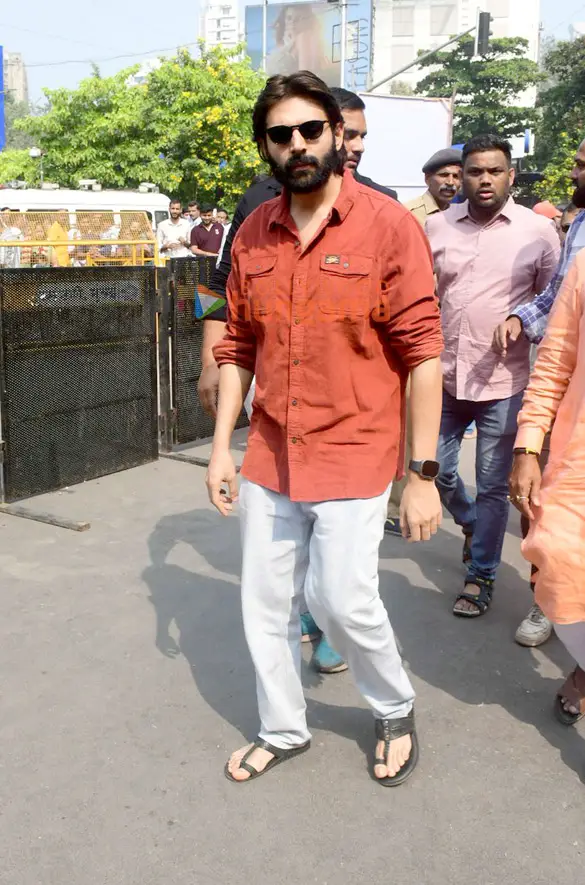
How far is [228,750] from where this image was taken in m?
3.65

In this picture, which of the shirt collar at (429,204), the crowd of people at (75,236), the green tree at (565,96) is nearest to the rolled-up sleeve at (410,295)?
the shirt collar at (429,204)

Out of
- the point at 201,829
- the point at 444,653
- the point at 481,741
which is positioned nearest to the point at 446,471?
the point at 444,653

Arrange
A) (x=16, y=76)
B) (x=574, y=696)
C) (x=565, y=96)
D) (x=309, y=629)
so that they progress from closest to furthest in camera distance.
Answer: (x=574, y=696), (x=309, y=629), (x=565, y=96), (x=16, y=76)

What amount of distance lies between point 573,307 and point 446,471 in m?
2.03

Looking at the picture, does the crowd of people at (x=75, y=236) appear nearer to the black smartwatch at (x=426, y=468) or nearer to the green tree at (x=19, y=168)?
the black smartwatch at (x=426, y=468)

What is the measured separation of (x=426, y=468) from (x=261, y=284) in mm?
757

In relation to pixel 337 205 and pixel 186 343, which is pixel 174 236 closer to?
pixel 186 343

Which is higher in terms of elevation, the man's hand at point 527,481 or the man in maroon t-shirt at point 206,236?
the man in maroon t-shirt at point 206,236

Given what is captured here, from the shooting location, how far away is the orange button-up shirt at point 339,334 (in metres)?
3.14

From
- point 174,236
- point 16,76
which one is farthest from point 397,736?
point 16,76

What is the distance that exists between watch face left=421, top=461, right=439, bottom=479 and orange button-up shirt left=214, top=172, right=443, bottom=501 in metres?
0.13

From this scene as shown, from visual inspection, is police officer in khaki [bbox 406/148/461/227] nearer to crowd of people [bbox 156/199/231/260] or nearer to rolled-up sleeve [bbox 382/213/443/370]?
rolled-up sleeve [bbox 382/213/443/370]

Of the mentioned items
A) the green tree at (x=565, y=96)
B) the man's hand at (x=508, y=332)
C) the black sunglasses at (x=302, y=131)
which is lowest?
the man's hand at (x=508, y=332)

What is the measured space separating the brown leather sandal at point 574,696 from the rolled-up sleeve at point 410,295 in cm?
145
